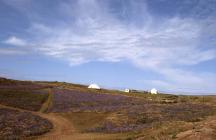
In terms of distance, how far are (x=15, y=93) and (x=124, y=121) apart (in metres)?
41.4

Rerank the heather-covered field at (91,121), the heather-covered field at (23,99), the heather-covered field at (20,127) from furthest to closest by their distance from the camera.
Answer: the heather-covered field at (23,99)
the heather-covered field at (20,127)
the heather-covered field at (91,121)

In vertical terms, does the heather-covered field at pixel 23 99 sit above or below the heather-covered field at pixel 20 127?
above

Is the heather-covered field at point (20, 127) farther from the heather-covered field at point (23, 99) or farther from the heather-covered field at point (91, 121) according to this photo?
the heather-covered field at point (23, 99)

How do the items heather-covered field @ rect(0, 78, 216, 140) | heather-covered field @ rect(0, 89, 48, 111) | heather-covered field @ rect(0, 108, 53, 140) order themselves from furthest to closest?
1. heather-covered field @ rect(0, 89, 48, 111)
2. heather-covered field @ rect(0, 108, 53, 140)
3. heather-covered field @ rect(0, 78, 216, 140)

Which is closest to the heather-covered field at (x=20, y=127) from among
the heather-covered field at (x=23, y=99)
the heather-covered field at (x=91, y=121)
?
the heather-covered field at (x=91, y=121)

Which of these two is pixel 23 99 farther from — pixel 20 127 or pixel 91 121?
pixel 20 127

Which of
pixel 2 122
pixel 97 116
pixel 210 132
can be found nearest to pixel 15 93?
pixel 97 116

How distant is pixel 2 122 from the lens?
41.2 m

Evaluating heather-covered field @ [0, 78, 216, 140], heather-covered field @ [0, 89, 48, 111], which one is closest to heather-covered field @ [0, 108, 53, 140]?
heather-covered field @ [0, 78, 216, 140]

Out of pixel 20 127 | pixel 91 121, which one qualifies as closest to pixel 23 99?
pixel 91 121

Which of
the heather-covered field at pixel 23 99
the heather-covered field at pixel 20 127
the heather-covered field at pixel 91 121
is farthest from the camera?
the heather-covered field at pixel 23 99

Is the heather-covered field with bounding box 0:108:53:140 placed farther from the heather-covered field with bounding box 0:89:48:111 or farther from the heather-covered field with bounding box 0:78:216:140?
the heather-covered field with bounding box 0:89:48:111

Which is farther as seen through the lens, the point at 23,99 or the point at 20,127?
the point at 23,99

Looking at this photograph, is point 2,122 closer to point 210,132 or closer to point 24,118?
point 24,118
